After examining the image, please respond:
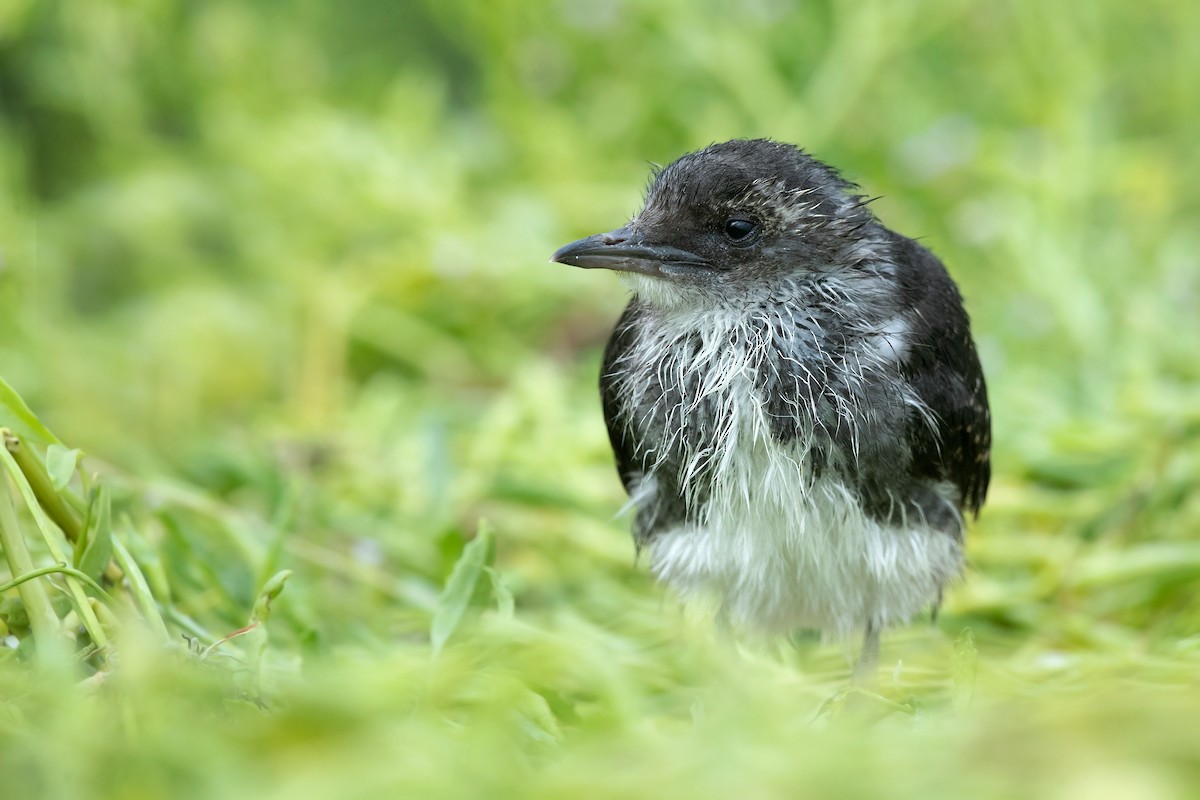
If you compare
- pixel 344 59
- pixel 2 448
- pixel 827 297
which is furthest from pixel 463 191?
pixel 2 448

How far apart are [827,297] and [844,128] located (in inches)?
156

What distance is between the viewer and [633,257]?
2785 millimetres

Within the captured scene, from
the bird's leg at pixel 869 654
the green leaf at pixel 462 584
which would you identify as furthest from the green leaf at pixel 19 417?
the bird's leg at pixel 869 654

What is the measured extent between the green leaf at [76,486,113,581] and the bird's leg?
1.67 metres

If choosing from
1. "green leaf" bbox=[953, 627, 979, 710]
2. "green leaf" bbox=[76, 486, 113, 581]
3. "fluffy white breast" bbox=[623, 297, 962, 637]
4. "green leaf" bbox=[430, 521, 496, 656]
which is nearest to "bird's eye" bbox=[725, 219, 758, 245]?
"fluffy white breast" bbox=[623, 297, 962, 637]

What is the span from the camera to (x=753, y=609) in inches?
113

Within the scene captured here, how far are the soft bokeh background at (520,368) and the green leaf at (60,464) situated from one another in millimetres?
243

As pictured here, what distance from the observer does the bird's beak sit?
9.11ft

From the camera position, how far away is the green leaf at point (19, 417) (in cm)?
212

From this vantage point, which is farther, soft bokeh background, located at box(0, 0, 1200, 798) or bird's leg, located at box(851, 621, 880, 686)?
bird's leg, located at box(851, 621, 880, 686)

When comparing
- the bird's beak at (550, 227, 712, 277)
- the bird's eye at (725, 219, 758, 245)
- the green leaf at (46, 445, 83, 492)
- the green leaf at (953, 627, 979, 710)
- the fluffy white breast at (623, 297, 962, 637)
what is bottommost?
the green leaf at (46, 445, 83, 492)

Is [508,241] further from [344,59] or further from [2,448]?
[2,448]

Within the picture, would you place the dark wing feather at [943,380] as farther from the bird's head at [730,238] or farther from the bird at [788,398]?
the bird's head at [730,238]

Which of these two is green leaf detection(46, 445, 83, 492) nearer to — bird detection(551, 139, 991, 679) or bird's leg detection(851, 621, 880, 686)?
bird detection(551, 139, 991, 679)
